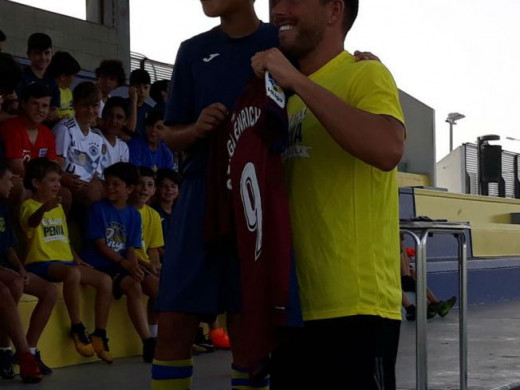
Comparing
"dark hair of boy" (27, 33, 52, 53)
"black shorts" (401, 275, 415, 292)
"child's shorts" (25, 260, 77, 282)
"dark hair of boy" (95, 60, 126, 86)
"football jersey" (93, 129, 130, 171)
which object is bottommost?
"black shorts" (401, 275, 415, 292)

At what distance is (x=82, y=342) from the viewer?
5840 mm

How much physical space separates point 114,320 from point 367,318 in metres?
4.52

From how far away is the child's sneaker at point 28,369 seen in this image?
5.13 metres

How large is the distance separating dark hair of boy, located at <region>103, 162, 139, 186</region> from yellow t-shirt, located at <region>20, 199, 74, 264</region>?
0.56 metres

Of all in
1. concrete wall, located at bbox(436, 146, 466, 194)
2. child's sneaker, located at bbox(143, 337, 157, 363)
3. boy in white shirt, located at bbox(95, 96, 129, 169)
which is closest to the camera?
child's sneaker, located at bbox(143, 337, 157, 363)

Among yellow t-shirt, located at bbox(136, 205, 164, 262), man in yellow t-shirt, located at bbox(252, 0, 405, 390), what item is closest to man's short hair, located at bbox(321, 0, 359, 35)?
man in yellow t-shirt, located at bbox(252, 0, 405, 390)

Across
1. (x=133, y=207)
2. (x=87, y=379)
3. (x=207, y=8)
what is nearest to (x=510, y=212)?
(x=133, y=207)

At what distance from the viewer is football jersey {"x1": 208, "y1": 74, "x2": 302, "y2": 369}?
78.7 inches

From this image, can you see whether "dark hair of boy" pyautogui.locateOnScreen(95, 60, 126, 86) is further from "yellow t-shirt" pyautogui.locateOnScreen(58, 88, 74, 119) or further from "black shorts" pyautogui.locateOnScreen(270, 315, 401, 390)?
"black shorts" pyautogui.locateOnScreen(270, 315, 401, 390)

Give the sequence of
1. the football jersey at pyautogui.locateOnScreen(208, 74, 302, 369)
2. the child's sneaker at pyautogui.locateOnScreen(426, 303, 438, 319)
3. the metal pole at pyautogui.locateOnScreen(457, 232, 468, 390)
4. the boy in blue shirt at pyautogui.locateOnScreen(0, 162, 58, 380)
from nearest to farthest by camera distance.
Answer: the football jersey at pyautogui.locateOnScreen(208, 74, 302, 369) → the metal pole at pyautogui.locateOnScreen(457, 232, 468, 390) → the boy in blue shirt at pyautogui.locateOnScreen(0, 162, 58, 380) → the child's sneaker at pyautogui.locateOnScreen(426, 303, 438, 319)

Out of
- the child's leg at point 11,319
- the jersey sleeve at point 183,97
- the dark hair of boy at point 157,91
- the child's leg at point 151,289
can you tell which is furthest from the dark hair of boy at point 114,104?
the jersey sleeve at point 183,97

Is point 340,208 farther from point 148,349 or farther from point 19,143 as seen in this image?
point 19,143

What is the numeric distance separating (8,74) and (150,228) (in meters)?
1.49

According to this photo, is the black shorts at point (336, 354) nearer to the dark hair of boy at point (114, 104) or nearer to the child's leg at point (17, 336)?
the child's leg at point (17, 336)
